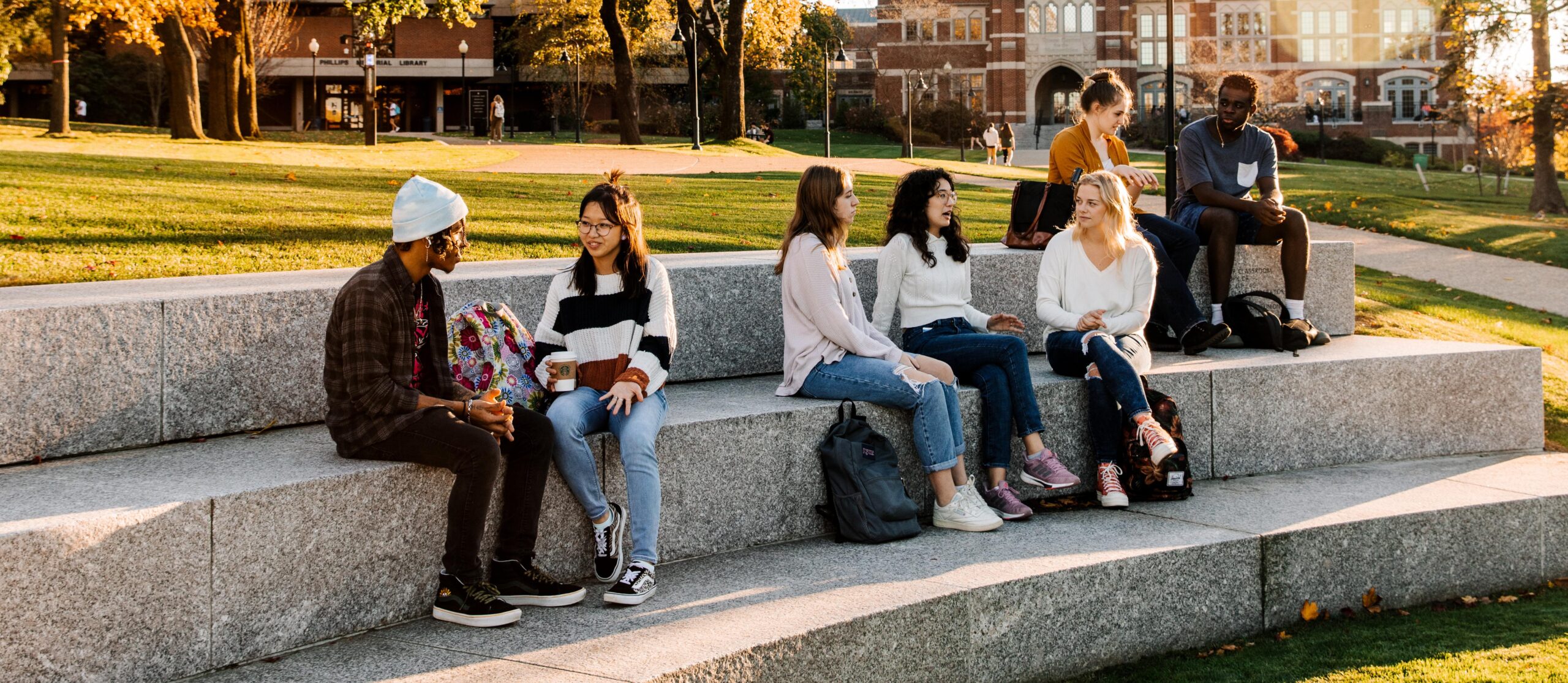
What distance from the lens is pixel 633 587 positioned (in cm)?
444

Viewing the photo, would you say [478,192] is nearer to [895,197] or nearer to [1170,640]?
[895,197]

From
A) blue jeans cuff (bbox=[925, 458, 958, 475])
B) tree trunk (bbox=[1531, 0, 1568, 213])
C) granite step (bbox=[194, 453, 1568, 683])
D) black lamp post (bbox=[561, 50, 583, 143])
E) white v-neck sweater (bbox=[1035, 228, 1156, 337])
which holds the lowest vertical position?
granite step (bbox=[194, 453, 1568, 683])

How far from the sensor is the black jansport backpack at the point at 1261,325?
746 cm

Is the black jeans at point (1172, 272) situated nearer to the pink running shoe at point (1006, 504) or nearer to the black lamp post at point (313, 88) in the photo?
the pink running shoe at point (1006, 504)

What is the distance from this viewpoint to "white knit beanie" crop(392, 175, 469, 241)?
4.42 meters

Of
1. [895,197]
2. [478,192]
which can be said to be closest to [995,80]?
[478,192]

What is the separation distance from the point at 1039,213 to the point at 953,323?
1.76 meters

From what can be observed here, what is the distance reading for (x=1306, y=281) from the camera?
838cm

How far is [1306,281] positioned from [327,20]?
5503 cm

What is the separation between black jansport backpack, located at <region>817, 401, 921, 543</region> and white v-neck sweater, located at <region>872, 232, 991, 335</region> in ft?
→ 3.24

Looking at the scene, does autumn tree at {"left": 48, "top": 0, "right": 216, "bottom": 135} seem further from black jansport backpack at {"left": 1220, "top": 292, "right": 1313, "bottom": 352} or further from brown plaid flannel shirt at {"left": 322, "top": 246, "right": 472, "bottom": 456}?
brown plaid flannel shirt at {"left": 322, "top": 246, "right": 472, "bottom": 456}

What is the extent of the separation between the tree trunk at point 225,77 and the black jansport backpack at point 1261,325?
22.6 meters

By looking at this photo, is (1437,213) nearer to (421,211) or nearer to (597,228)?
(597,228)

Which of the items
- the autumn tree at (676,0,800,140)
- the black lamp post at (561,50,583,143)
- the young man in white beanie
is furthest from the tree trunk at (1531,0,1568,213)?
the black lamp post at (561,50,583,143)
